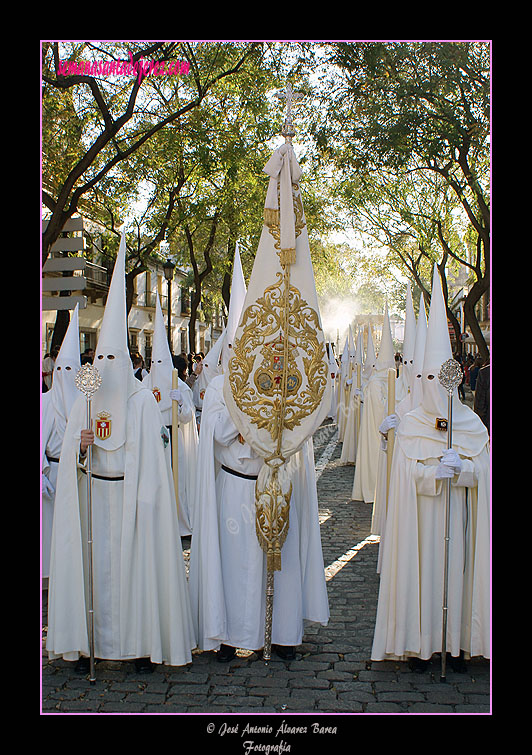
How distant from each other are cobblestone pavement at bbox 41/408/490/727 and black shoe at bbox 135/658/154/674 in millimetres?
34

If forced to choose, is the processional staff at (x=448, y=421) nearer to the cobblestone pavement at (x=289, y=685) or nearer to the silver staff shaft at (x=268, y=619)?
the cobblestone pavement at (x=289, y=685)

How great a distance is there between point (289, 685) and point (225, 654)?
24.2 inches

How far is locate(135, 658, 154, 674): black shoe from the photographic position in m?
4.89

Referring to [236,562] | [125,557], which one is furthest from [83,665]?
[236,562]

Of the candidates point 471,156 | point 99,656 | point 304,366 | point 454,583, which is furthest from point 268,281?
point 471,156

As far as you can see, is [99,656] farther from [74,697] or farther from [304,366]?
[304,366]

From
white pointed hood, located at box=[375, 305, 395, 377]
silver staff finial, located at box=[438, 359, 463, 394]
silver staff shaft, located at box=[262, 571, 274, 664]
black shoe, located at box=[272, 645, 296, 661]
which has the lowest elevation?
black shoe, located at box=[272, 645, 296, 661]

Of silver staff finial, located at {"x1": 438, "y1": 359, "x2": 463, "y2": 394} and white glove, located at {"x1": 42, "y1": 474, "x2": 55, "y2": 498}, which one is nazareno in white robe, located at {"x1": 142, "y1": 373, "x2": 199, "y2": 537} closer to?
white glove, located at {"x1": 42, "y1": 474, "x2": 55, "y2": 498}

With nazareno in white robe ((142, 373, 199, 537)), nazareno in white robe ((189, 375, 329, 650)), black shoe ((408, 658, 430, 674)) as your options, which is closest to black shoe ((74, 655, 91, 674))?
nazareno in white robe ((189, 375, 329, 650))

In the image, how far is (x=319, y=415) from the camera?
202 inches

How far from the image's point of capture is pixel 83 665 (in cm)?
495

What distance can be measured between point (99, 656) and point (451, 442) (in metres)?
2.90

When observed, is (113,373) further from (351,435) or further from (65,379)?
(351,435)

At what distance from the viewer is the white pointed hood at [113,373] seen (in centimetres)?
494
